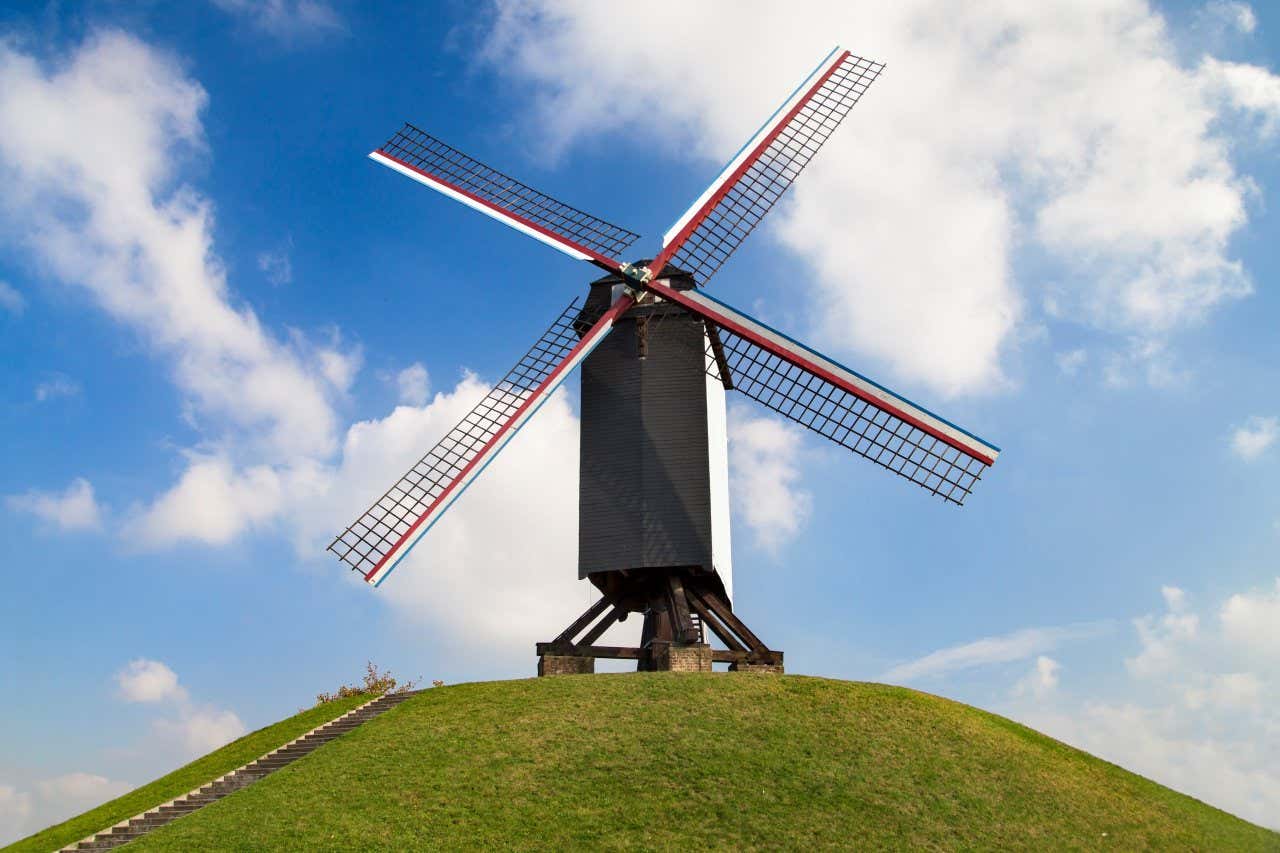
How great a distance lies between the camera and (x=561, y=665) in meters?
29.7

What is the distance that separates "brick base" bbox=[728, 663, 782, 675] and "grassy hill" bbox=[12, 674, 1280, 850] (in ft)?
5.70

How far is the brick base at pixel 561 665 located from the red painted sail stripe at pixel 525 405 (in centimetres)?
578

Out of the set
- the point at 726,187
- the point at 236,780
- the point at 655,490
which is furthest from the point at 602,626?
the point at 726,187

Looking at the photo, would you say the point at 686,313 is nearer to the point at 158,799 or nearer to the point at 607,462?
the point at 607,462

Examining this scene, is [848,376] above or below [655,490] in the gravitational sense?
above

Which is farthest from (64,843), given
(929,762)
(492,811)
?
(929,762)

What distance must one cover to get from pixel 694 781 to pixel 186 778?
530 inches

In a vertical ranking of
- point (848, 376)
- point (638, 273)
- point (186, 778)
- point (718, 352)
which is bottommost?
point (186, 778)

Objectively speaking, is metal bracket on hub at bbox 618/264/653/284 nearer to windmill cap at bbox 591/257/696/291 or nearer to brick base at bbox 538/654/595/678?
windmill cap at bbox 591/257/696/291

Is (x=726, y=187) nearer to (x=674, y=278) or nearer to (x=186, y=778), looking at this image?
(x=674, y=278)

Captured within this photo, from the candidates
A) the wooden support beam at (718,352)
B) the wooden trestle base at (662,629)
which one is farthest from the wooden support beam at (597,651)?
the wooden support beam at (718,352)

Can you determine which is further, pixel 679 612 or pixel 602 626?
pixel 602 626

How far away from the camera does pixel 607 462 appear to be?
98.9 feet

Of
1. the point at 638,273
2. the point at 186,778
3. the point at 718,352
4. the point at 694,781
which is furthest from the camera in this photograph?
the point at 718,352
